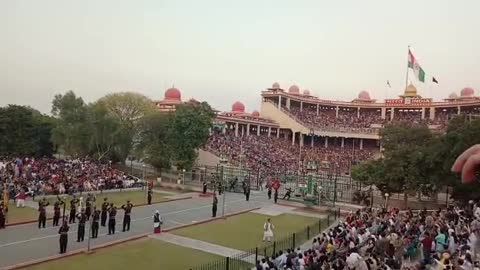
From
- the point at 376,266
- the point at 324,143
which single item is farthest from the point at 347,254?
the point at 324,143

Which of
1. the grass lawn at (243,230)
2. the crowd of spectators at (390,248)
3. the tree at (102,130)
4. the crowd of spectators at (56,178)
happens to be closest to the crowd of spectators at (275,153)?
the tree at (102,130)

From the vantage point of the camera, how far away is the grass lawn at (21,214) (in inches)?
950

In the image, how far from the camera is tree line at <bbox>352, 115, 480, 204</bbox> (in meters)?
31.2

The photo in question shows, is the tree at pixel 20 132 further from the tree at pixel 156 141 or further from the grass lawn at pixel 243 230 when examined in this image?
the grass lawn at pixel 243 230

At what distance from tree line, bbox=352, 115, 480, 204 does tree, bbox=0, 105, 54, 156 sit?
41142 millimetres

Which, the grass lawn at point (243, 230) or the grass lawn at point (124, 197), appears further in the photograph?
the grass lawn at point (124, 197)

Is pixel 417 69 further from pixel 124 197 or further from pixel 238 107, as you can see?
→ pixel 124 197

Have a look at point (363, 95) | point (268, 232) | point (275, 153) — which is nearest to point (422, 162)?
point (268, 232)

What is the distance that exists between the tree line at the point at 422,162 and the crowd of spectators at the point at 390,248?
9.45m

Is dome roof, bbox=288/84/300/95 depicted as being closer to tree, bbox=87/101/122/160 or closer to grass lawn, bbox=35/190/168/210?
tree, bbox=87/101/122/160

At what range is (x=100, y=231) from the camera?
22.8 meters

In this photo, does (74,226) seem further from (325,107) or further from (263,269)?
(325,107)

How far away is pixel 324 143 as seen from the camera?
271ft

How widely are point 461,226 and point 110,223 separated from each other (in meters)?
16.5
